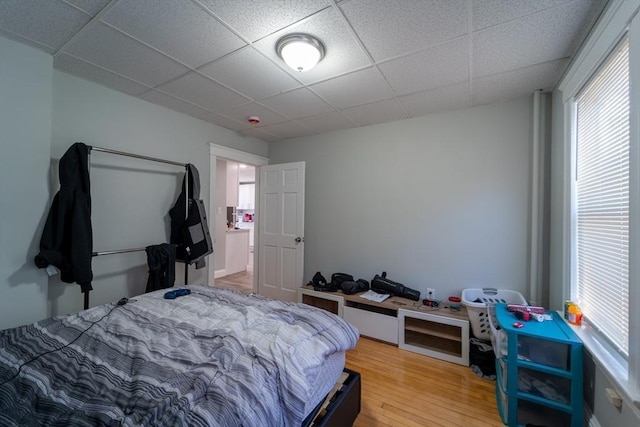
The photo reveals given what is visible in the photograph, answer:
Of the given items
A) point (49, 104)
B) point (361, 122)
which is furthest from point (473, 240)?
point (49, 104)

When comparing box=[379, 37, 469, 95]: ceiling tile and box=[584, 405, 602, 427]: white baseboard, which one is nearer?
box=[584, 405, 602, 427]: white baseboard

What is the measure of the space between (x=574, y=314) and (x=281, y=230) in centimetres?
293

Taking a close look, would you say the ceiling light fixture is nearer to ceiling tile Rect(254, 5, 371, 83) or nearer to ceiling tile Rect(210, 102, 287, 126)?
ceiling tile Rect(254, 5, 371, 83)

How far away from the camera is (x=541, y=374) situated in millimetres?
1653

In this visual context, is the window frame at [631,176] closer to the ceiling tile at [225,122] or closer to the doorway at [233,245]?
the ceiling tile at [225,122]

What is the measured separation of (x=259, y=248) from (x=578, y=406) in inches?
132

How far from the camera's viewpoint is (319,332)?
1399 mm

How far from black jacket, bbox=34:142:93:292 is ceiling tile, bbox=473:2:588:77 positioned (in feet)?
9.30

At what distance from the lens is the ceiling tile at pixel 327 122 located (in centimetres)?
287

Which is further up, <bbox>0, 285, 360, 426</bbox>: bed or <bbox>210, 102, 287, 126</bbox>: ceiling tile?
<bbox>210, 102, 287, 126</bbox>: ceiling tile

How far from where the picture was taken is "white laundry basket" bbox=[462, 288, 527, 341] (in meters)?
2.23

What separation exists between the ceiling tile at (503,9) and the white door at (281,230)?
7.60 feet

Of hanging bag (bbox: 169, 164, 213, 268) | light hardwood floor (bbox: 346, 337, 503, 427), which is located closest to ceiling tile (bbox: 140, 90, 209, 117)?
hanging bag (bbox: 169, 164, 213, 268)

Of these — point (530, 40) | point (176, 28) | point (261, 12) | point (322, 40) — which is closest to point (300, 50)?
point (322, 40)
